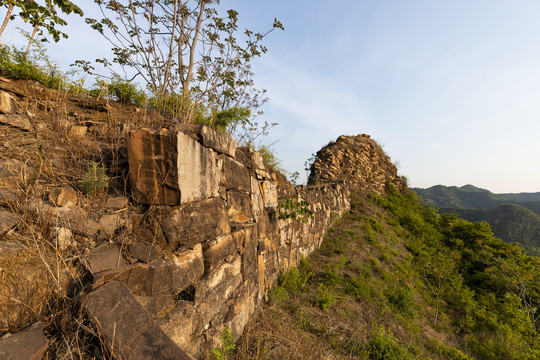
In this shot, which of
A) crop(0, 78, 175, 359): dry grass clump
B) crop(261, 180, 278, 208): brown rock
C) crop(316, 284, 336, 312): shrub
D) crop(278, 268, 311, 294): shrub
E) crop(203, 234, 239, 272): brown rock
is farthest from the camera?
crop(278, 268, 311, 294): shrub

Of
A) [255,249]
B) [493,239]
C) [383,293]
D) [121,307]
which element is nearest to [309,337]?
[255,249]

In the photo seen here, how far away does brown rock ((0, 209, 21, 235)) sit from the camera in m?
1.37

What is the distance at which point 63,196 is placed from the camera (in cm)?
174

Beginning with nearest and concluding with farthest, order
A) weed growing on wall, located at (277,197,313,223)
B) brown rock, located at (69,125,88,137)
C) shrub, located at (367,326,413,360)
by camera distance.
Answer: brown rock, located at (69,125,88,137)
shrub, located at (367,326,413,360)
weed growing on wall, located at (277,197,313,223)

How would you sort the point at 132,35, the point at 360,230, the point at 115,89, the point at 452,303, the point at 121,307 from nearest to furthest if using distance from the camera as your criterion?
1. the point at 121,307
2. the point at 115,89
3. the point at 132,35
4. the point at 452,303
5. the point at 360,230

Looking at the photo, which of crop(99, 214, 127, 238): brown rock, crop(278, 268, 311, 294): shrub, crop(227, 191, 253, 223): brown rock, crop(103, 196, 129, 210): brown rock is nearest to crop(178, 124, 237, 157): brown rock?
crop(227, 191, 253, 223): brown rock

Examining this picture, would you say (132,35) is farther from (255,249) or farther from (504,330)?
(504,330)

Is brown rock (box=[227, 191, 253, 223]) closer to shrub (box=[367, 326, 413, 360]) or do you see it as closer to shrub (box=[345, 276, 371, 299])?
shrub (box=[367, 326, 413, 360])

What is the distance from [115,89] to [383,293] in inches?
257

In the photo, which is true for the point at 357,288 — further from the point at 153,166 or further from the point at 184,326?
the point at 153,166

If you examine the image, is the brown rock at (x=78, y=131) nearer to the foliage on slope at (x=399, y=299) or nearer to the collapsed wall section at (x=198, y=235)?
the collapsed wall section at (x=198, y=235)

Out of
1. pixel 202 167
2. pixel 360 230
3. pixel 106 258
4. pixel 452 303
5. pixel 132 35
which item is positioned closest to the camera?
pixel 106 258

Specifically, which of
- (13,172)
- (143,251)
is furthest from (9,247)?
(13,172)

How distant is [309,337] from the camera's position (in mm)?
2883
